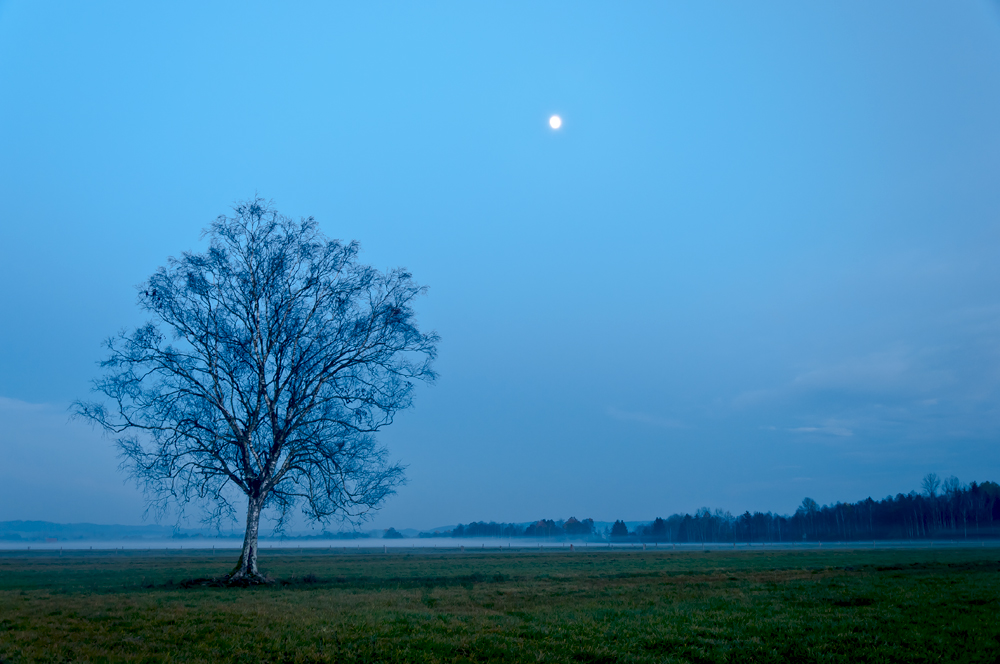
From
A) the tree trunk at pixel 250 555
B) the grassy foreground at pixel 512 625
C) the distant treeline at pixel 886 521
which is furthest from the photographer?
the distant treeline at pixel 886 521

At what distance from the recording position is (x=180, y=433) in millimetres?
24766

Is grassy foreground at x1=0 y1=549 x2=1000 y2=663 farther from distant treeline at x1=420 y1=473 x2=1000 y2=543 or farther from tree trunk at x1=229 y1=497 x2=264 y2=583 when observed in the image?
distant treeline at x1=420 y1=473 x2=1000 y2=543

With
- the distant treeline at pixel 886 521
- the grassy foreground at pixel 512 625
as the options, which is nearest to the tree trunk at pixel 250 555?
the grassy foreground at pixel 512 625

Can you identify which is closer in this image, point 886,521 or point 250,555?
point 250,555

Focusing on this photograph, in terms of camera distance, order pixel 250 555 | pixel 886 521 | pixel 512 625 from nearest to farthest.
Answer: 1. pixel 512 625
2. pixel 250 555
3. pixel 886 521

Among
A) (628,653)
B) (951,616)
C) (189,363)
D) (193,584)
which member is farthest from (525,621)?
(189,363)

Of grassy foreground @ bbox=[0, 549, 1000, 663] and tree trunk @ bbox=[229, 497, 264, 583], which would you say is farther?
tree trunk @ bbox=[229, 497, 264, 583]

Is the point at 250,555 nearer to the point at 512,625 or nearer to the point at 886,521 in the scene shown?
the point at 512,625

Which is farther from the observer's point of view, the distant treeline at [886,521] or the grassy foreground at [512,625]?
the distant treeline at [886,521]

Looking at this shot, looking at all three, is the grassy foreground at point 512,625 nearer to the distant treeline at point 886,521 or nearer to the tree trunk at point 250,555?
the tree trunk at point 250,555

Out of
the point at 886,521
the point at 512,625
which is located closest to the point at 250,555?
the point at 512,625

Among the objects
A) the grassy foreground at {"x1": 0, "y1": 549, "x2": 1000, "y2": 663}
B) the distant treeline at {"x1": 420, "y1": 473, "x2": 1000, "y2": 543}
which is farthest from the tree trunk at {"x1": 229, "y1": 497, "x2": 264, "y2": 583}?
the distant treeline at {"x1": 420, "y1": 473, "x2": 1000, "y2": 543}

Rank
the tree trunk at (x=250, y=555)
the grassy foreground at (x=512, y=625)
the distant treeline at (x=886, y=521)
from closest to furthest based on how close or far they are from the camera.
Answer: the grassy foreground at (x=512, y=625) → the tree trunk at (x=250, y=555) → the distant treeline at (x=886, y=521)

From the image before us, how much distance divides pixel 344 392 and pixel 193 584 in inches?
380
